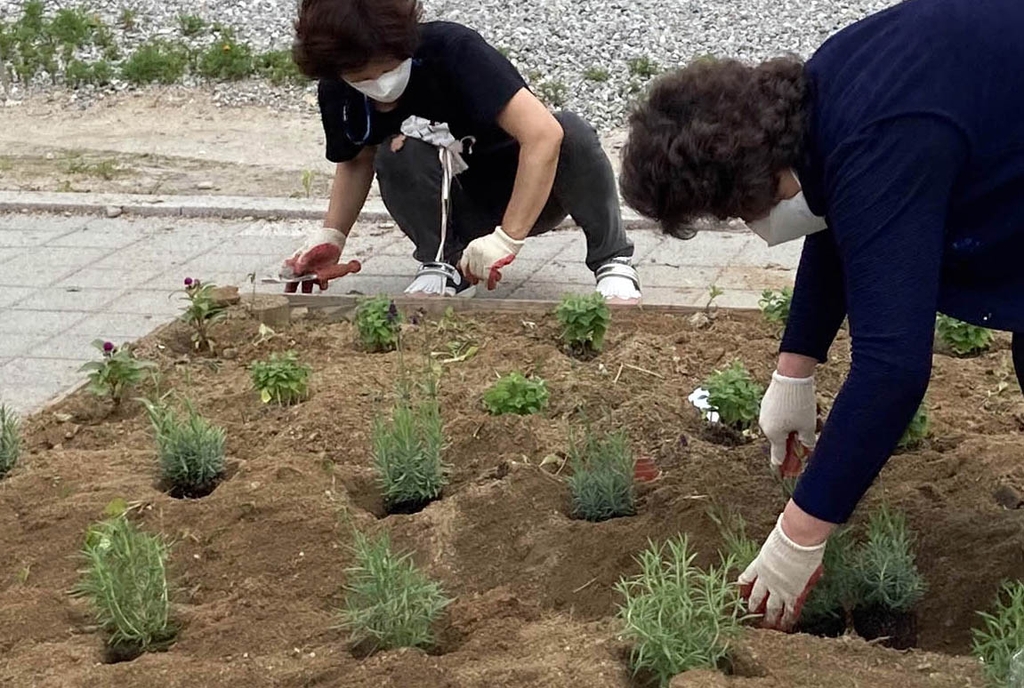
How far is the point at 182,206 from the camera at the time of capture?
649cm

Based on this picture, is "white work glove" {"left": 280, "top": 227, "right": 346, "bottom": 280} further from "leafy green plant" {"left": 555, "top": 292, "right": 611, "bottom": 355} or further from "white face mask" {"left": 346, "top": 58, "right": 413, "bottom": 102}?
"leafy green plant" {"left": 555, "top": 292, "right": 611, "bottom": 355}

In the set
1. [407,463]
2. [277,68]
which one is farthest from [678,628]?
[277,68]

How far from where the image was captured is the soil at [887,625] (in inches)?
110

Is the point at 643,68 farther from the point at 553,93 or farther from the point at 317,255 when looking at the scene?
the point at 317,255

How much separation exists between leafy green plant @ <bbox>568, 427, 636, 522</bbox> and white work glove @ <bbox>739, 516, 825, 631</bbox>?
58 centimetres

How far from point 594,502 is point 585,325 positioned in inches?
43.4

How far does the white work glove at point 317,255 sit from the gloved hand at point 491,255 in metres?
0.68

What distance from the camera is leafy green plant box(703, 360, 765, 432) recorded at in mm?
3650

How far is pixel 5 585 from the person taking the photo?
308 cm

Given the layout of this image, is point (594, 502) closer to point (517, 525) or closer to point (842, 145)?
point (517, 525)

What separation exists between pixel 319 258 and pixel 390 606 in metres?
2.52

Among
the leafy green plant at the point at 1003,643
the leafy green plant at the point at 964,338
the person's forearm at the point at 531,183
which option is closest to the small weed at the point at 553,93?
the person's forearm at the point at 531,183

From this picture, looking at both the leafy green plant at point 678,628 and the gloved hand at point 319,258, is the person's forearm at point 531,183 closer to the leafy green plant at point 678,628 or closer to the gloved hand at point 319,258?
the gloved hand at point 319,258

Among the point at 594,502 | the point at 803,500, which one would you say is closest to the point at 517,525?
the point at 594,502
